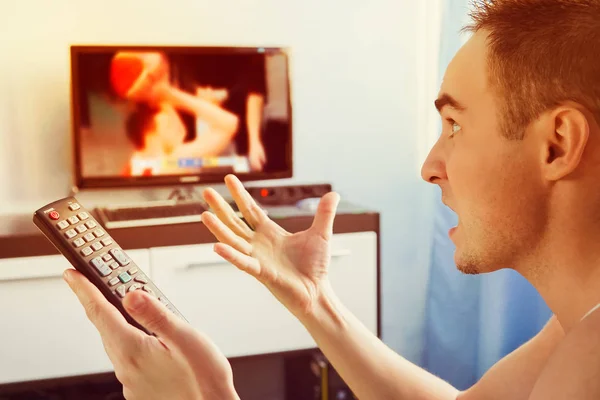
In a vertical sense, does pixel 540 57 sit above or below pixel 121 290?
above

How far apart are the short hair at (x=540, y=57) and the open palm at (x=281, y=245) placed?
28 cm

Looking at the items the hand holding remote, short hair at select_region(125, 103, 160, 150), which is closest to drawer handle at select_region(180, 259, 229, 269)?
short hair at select_region(125, 103, 160, 150)

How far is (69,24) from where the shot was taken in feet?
6.16

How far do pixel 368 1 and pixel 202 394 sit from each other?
1724 mm

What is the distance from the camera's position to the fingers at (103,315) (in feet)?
2.10

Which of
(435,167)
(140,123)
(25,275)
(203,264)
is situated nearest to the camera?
(435,167)

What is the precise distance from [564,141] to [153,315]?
46 centimetres

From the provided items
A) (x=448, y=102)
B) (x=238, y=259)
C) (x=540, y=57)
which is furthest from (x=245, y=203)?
(x=540, y=57)

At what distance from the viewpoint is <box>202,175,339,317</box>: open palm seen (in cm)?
88

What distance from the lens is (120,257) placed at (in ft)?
2.73

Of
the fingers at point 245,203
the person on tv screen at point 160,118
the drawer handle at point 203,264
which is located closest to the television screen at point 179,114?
the person on tv screen at point 160,118

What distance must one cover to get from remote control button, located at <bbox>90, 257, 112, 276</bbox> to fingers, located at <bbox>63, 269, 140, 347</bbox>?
0.05 meters

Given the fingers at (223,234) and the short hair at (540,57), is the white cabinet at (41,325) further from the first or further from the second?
the short hair at (540,57)

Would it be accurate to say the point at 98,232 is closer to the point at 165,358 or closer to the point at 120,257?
the point at 120,257
